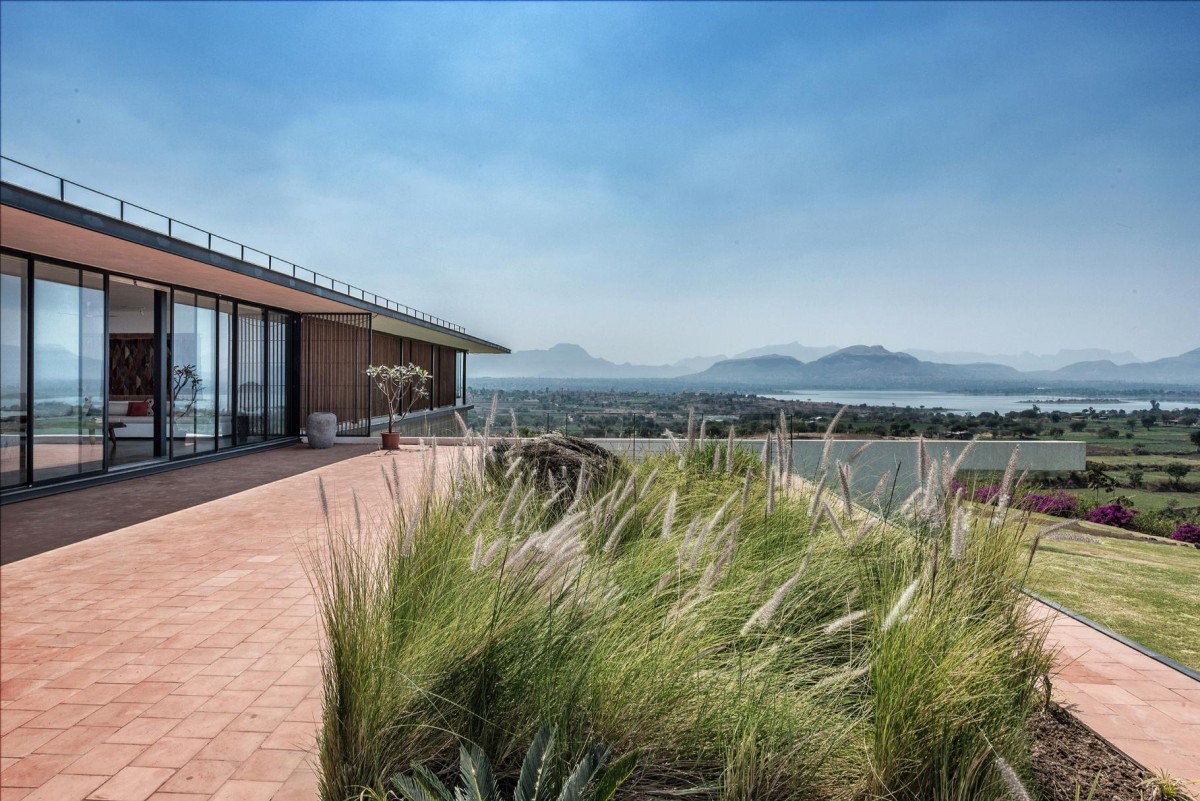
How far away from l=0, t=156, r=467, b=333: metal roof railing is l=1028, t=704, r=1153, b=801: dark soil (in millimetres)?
5769

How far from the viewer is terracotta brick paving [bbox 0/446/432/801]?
Answer: 2.13 metres

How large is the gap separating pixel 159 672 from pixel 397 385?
43.1 ft

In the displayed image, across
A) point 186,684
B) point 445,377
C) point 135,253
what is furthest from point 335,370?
point 186,684

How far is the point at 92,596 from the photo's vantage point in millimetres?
4000

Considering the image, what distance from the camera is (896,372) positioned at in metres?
21.0

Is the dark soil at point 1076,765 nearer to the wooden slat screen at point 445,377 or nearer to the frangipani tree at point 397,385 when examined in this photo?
the frangipani tree at point 397,385

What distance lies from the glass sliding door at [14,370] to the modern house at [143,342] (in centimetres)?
2

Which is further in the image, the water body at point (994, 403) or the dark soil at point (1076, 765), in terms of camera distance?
the water body at point (994, 403)

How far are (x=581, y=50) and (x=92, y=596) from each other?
17.6ft

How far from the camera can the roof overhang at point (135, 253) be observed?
18.1ft

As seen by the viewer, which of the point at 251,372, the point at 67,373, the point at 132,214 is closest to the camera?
the point at 67,373

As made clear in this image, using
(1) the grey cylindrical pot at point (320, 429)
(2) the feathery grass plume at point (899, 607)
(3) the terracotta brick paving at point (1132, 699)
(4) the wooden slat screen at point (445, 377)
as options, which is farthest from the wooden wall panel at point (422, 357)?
(2) the feathery grass plume at point (899, 607)

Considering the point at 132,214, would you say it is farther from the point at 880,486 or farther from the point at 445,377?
the point at 445,377

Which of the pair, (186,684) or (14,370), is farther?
(14,370)
